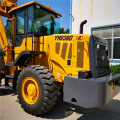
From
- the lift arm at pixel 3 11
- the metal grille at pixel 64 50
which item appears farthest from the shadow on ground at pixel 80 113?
the lift arm at pixel 3 11

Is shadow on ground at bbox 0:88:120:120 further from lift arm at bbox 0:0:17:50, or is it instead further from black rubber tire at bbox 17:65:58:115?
lift arm at bbox 0:0:17:50

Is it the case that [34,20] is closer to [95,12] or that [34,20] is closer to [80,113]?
[80,113]

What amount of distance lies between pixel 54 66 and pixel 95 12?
7443mm

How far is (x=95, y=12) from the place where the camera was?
10070mm

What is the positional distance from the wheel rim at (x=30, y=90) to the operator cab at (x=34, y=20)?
1615 mm

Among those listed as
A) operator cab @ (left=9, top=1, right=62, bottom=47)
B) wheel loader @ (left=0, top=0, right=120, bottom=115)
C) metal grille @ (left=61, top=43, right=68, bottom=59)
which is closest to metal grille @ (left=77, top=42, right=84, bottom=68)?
wheel loader @ (left=0, top=0, right=120, bottom=115)

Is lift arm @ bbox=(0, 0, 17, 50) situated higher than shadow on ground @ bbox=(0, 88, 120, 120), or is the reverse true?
lift arm @ bbox=(0, 0, 17, 50)

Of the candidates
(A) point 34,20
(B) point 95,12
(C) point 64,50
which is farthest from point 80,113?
(B) point 95,12

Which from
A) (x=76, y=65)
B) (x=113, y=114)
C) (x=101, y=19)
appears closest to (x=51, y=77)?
(x=76, y=65)

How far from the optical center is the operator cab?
183 inches

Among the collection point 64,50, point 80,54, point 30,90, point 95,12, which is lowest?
point 30,90

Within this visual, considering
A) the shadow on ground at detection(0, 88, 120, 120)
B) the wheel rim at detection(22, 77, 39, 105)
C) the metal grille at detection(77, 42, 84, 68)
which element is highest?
the metal grille at detection(77, 42, 84, 68)

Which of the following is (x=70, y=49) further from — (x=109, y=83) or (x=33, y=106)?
(x=33, y=106)

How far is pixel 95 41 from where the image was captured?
3604mm
